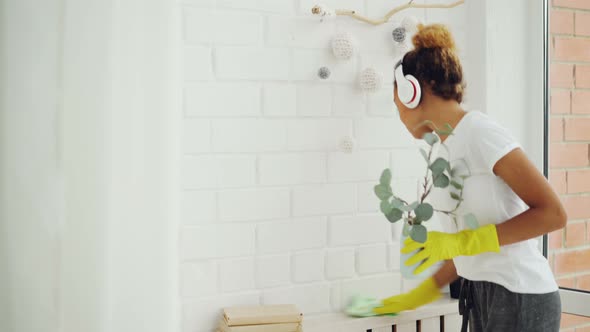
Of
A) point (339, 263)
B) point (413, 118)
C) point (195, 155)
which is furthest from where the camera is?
point (339, 263)

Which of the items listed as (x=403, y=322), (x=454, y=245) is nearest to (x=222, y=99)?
(x=454, y=245)

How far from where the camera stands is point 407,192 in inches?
73.8

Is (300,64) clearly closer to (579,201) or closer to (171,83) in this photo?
(171,83)

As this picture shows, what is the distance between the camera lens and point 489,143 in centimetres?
144

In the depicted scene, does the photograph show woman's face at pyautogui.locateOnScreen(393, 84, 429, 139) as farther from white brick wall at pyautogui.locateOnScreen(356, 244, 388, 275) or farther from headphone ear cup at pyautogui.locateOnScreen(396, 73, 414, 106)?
white brick wall at pyautogui.locateOnScreen(356, 244, 388, 275)

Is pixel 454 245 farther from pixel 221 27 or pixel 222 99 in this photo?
pixel 221 27

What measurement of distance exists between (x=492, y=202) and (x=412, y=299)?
41 cm

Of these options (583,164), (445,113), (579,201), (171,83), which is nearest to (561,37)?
(583,164)

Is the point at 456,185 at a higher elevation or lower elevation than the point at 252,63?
lower

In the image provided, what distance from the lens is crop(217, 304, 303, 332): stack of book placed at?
1.45 m

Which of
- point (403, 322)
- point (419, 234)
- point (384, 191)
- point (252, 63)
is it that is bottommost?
point (403, 322)

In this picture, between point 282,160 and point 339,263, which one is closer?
point 282,160

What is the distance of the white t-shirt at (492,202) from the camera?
146 centimetres

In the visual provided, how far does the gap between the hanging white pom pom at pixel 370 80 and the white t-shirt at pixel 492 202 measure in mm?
312
